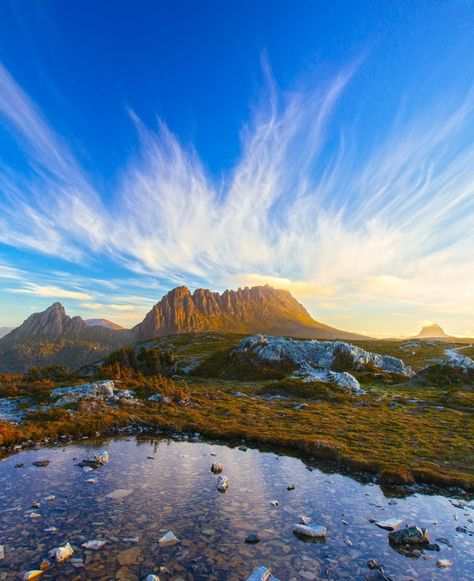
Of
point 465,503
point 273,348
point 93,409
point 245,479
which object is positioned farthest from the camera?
point 273,348

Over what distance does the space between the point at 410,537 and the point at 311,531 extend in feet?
11.4

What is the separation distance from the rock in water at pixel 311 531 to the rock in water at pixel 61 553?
7532 millimetres

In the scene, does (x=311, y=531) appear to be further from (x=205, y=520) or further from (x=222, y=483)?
(x=222, y=483)

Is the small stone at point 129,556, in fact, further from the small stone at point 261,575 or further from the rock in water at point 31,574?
the small stone at point 261,575

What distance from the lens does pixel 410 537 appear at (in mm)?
12102

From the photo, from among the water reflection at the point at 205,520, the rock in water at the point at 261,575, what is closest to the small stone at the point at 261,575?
the rock in water at the point at 261,575

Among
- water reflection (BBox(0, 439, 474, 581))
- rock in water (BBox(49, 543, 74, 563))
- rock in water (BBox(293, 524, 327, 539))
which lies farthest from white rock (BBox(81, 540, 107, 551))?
rock in water (BBox(293, 524, 327, 539))

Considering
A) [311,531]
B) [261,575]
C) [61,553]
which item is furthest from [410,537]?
[61,553]

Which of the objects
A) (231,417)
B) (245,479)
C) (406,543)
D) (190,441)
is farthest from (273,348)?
(406,543)

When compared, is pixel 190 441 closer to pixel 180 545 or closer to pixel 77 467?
pixel 77 467

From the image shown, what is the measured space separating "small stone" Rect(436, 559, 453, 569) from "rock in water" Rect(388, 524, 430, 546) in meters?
0.94

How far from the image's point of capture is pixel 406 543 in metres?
12.0

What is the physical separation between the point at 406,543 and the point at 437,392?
4653 centimetres

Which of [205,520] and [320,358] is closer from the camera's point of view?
[205,520]
